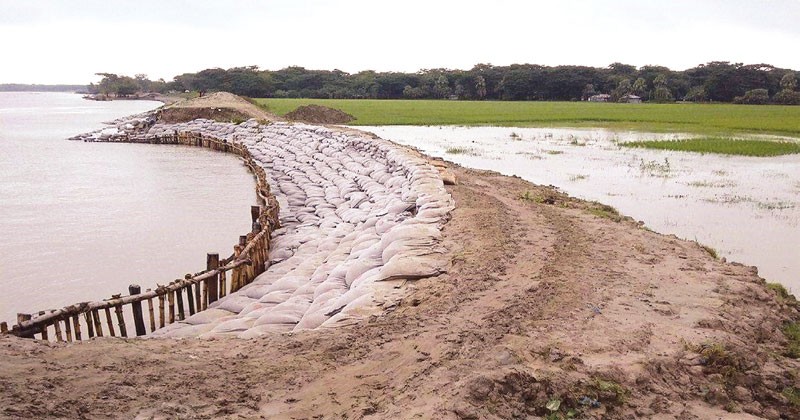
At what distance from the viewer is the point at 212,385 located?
3137 millimetres

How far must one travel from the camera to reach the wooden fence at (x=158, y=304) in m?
4.34

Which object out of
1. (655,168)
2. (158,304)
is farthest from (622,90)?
(158,304)

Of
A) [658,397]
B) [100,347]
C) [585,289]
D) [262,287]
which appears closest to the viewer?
[658,397]

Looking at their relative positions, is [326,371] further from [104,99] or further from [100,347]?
[104,99]

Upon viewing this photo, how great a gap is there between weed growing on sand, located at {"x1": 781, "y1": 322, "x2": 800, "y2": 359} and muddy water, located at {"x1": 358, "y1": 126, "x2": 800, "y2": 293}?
1604 millimetres

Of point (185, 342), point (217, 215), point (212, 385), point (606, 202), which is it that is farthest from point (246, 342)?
point (606, 202)

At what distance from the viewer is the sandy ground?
9.32ft

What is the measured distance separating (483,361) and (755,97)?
51.1 metres

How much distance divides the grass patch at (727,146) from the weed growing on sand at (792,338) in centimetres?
1276

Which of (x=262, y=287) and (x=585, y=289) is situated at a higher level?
(x=585, y=289)

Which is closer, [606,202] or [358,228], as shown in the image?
[358,228]

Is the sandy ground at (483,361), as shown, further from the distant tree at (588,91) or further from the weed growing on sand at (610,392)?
the distant tree at (588,91)

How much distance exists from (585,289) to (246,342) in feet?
8.17

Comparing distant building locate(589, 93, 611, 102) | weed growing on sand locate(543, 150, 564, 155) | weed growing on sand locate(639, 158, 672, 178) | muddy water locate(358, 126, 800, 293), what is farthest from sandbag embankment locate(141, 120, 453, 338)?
distant building locate(589, 93, 611, 102)
